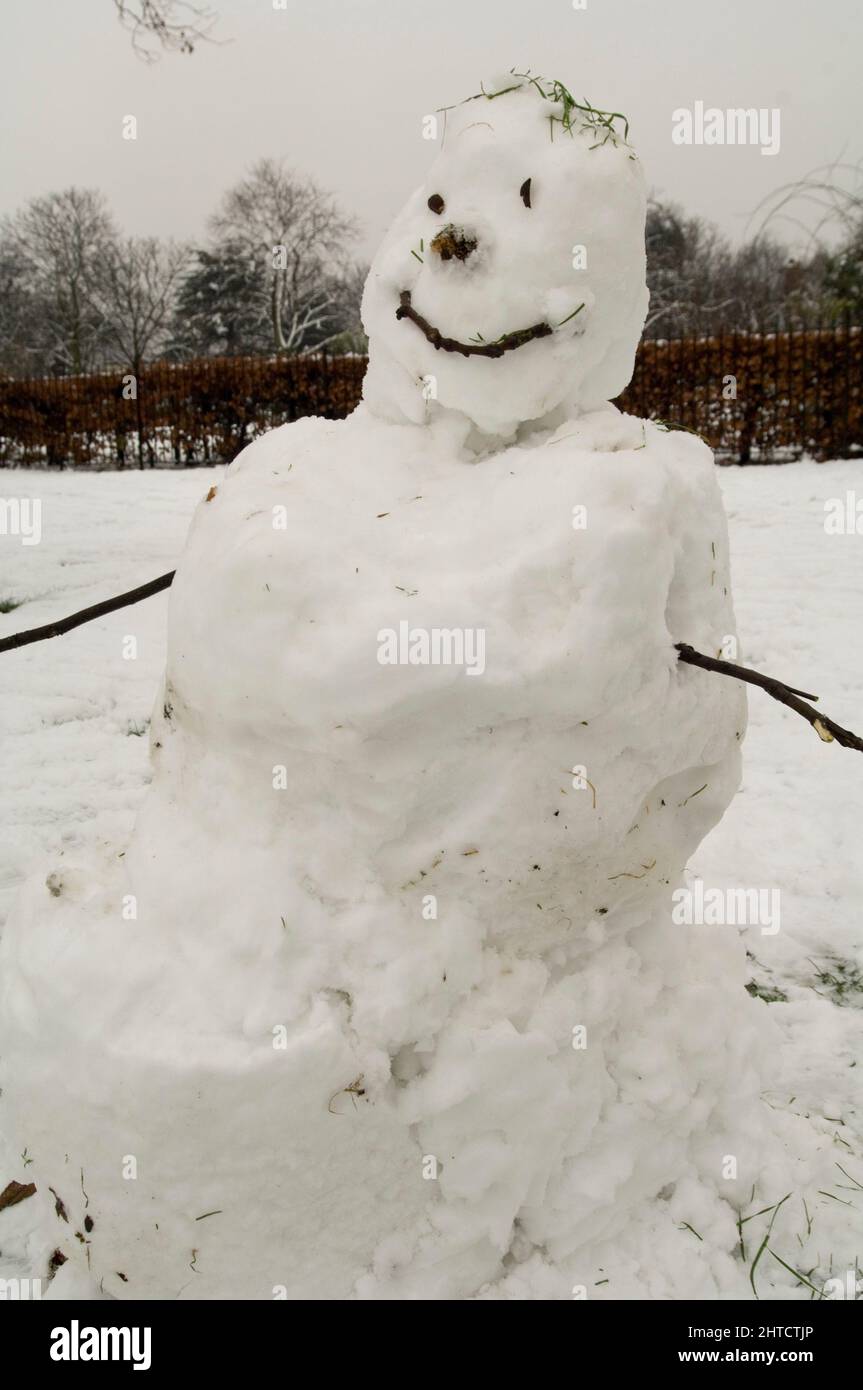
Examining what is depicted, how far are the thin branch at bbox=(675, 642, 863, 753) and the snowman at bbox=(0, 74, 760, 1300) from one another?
65 mm

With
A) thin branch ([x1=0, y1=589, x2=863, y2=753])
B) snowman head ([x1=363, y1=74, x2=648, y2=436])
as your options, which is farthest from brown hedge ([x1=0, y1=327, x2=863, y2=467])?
thin branch ([x1=0, y1=589, x2=863, y2=753])

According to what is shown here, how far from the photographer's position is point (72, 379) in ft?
47.5

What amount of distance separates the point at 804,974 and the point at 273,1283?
1.82 metres

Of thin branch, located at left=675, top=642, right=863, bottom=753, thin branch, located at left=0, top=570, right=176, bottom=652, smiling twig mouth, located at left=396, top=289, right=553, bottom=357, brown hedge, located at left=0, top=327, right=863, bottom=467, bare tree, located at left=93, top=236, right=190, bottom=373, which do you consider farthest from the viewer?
bare tree, located at left=93, top=236, right=190, bottom=373

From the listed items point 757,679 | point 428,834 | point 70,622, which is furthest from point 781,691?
point 70,622

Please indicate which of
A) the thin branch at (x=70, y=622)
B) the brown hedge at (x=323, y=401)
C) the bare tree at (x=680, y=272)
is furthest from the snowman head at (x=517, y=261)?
the bare tree at (x=680, y=272)

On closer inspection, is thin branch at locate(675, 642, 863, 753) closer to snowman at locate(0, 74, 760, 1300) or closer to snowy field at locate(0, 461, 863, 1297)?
snowman at locate(0, 74, 760, 1300)

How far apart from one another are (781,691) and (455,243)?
3.17 ft

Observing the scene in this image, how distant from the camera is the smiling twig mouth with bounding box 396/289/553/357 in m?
1.59

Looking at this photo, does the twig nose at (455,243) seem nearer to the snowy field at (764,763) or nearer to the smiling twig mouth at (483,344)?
the smiling twig mouth at (483,344)

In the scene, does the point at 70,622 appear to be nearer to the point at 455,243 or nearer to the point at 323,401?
the point at 455,243

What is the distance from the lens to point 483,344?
1.60 metres

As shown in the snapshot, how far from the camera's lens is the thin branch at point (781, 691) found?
1475 mm
